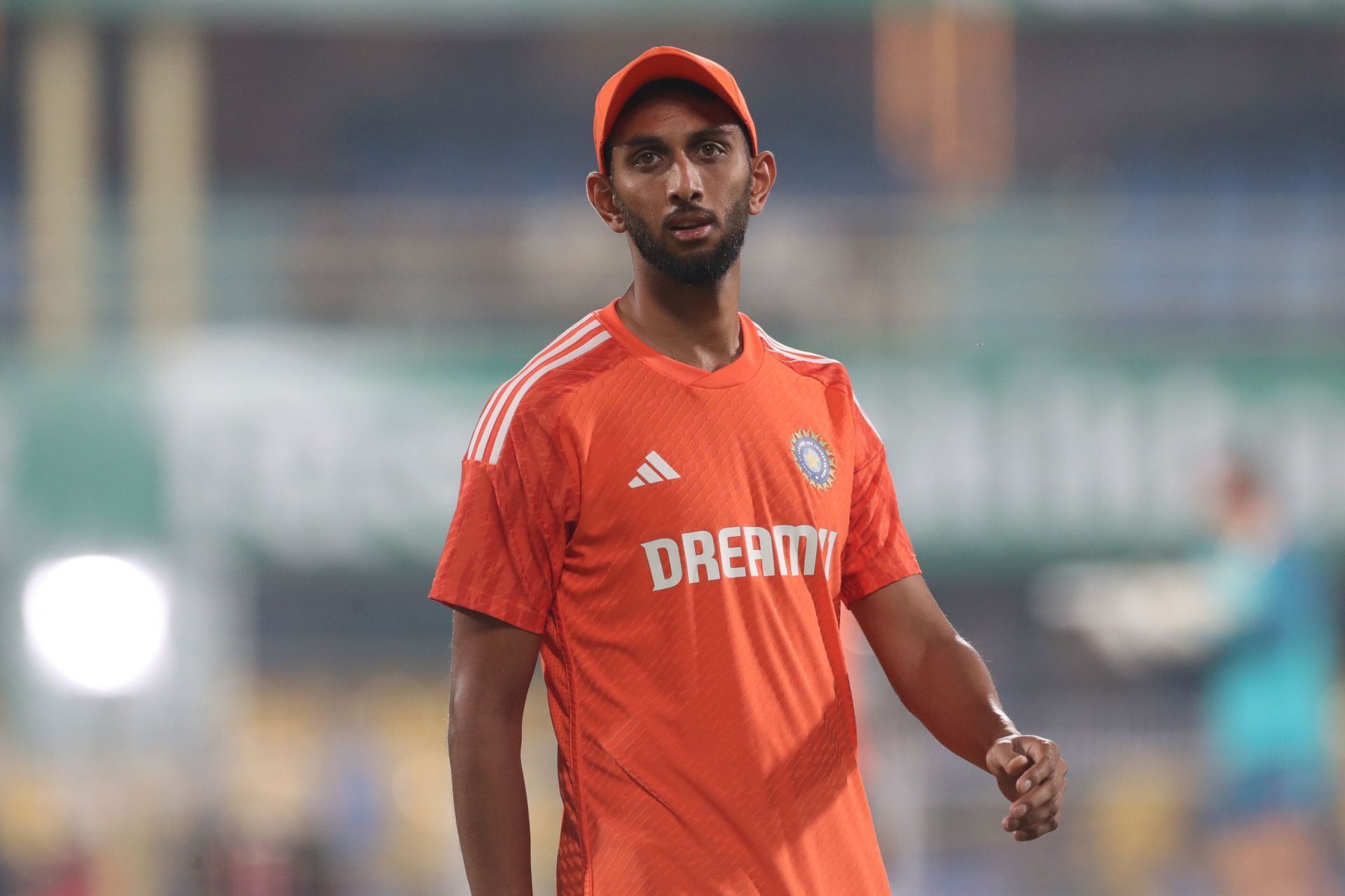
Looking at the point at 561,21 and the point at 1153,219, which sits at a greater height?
the point at 561,21

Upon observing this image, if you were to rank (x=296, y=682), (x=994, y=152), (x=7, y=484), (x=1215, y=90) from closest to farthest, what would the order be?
1. (x=7, y=484)
2. (x=296, y=682)
3. (x=994, y=152)
4. (x=1215, y=90)

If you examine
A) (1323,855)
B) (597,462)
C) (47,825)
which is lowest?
(47,825)

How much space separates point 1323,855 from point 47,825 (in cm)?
758

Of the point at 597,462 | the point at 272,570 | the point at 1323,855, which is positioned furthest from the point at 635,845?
the point at 272,570

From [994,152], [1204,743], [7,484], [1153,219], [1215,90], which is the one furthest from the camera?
[1215,90]

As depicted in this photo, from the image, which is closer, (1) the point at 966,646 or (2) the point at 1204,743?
(1) the point at 966,646

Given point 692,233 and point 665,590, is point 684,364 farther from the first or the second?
point 665,590

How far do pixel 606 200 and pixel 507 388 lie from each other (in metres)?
0.28

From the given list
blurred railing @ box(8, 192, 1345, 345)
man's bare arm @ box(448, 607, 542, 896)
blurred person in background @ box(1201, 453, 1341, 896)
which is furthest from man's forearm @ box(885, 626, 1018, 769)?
blurred railing @ box(8, 192, 1345, 345)

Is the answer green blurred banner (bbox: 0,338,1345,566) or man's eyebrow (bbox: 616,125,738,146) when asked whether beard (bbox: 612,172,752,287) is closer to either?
man's eyebrow (bbox: 616,125,738,146)

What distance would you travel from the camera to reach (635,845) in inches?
86.6

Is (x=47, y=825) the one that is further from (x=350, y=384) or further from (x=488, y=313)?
(x=488, y=313)

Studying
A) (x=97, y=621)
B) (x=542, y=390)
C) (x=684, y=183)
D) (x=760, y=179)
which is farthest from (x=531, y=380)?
(x=97, y=621)

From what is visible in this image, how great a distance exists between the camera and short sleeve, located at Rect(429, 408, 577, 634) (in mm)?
2180
